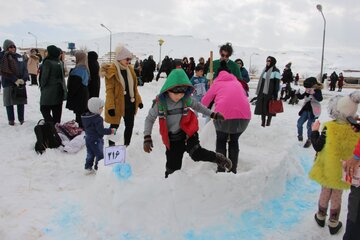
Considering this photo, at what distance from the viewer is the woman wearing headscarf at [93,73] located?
289 inches

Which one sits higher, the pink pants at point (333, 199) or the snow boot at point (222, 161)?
the snow boot at point (222, 161)

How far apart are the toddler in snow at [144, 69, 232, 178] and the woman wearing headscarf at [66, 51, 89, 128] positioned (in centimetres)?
334

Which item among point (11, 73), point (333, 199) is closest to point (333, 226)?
point (333, 199)

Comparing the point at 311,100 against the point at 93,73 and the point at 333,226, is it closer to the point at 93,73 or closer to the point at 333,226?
the point at 333,226

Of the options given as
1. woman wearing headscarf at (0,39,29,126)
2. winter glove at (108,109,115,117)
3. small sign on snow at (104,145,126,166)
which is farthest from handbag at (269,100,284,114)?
woman wearing headscarf at (0,39,29,126)

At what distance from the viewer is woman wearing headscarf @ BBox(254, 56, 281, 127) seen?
820 centimetres

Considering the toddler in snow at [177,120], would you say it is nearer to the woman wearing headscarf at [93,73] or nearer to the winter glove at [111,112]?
the winter glove at [111,112]

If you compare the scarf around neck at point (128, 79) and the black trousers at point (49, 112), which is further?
the black trousers at point (49, 112)

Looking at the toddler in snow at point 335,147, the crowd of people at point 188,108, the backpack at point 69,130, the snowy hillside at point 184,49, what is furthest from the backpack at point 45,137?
the snowy hillside at point 184,49

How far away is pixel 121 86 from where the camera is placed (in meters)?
5.43

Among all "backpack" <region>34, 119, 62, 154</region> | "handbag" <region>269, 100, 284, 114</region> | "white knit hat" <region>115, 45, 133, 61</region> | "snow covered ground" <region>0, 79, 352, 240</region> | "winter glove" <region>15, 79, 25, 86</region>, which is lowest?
"snow covered ground" <region>0, 79, 352, 240</region>

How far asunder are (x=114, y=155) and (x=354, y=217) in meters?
2.68

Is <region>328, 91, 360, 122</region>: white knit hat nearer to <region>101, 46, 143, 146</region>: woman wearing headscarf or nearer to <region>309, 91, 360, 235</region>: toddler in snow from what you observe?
<region>309, 91, 360, 235</region>: toddler in snow

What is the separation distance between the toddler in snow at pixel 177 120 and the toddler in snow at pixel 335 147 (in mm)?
1080
